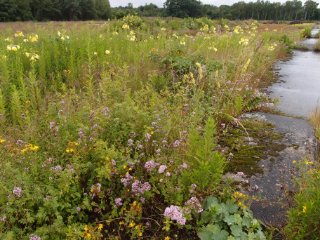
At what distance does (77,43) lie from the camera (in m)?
5.60

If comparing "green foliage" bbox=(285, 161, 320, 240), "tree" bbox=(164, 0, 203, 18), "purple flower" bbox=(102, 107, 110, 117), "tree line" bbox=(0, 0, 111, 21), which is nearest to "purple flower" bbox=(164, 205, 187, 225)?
"green foliage" bbox=(285, 161, 320, 240)

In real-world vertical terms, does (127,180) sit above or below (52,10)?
below

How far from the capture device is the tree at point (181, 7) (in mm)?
63750

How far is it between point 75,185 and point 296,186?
173 centimetres

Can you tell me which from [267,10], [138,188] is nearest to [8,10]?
[138,188]

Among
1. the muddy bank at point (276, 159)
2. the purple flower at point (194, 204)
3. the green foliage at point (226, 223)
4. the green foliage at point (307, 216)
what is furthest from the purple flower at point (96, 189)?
the green foliage at point (307, 216)

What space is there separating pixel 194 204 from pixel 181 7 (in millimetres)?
67998

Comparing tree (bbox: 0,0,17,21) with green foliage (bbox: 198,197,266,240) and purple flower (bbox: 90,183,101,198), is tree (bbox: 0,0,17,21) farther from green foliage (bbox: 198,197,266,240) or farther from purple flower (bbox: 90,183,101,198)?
green foliage (bbox: 198,197,266,240)

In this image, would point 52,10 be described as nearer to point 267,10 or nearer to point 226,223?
point 226,223

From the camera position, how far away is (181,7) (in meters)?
65.0

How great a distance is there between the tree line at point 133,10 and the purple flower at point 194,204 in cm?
3373

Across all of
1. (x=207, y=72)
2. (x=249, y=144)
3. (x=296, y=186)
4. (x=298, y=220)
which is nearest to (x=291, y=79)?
(x=207, y=72)

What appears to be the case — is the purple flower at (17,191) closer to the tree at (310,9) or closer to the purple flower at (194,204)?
the purple flower at (194,204)

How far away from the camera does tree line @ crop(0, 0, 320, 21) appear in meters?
53.0
